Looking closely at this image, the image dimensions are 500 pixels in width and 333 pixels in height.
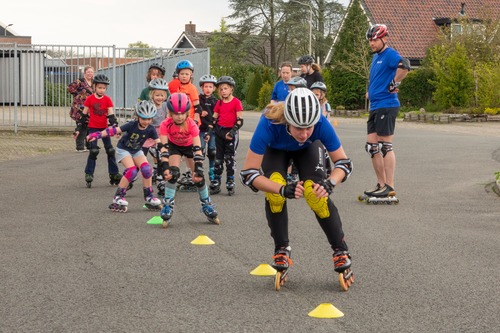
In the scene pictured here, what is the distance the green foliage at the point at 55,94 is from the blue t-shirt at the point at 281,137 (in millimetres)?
21700

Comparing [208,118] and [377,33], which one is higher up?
[377,33]

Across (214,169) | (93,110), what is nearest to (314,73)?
(214,169)

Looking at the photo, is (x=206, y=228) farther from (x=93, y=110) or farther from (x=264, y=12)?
(x=264, y=12)

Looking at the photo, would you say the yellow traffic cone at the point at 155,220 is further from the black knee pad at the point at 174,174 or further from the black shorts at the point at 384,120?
the black shorts at the point at 384,120

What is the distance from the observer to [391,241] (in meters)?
9.35

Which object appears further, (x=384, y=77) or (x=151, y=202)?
(x=384, y=77)

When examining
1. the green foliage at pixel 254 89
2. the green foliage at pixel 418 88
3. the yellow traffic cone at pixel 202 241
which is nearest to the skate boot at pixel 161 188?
the yellow traffic cone at pixel 202 241

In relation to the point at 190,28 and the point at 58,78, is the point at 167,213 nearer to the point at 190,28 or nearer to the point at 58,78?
the point at 58,78

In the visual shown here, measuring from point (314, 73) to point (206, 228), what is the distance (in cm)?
538

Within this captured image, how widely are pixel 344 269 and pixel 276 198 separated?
2.41ft

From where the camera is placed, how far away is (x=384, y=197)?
40.5 ft

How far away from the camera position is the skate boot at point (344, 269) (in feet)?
22.8

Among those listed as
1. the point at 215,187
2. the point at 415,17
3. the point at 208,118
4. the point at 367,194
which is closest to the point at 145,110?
the point at 215,187

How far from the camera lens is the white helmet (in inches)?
266
